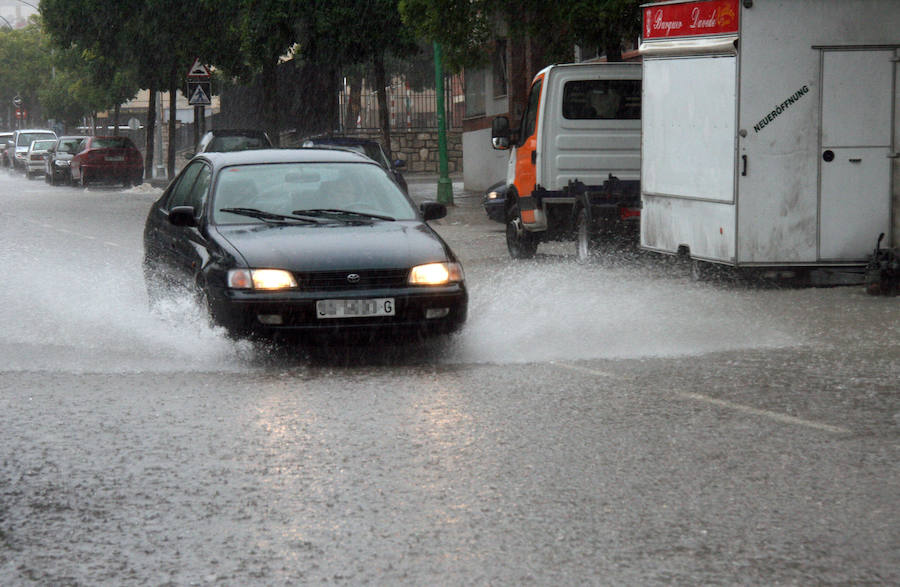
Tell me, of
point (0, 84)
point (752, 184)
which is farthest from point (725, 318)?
point (0, 84)

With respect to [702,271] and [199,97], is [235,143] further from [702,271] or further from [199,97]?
[702,271]

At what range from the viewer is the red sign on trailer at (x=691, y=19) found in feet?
42.0

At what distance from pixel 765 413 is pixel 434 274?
250 cm

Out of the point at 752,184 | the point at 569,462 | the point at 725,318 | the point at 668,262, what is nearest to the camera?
the point at 569,462

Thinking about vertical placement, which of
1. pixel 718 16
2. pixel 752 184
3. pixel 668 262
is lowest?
pixel 668 262

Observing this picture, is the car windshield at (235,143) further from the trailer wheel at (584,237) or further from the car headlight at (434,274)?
the car headlight at (434,274)

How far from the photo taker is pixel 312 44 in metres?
33.0

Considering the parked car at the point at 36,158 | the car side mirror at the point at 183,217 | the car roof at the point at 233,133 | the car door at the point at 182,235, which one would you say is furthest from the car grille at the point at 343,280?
the parked car at the point at 36,158

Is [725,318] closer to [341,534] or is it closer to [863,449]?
[863,449]

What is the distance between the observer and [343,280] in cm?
875

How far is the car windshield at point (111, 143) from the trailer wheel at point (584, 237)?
2976cm

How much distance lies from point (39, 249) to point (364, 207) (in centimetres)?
947

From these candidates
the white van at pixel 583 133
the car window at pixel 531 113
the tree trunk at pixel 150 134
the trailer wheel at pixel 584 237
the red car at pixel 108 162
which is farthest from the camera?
the tree trunk at pixel 150 134

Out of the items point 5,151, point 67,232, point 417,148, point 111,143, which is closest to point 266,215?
point 67,232
